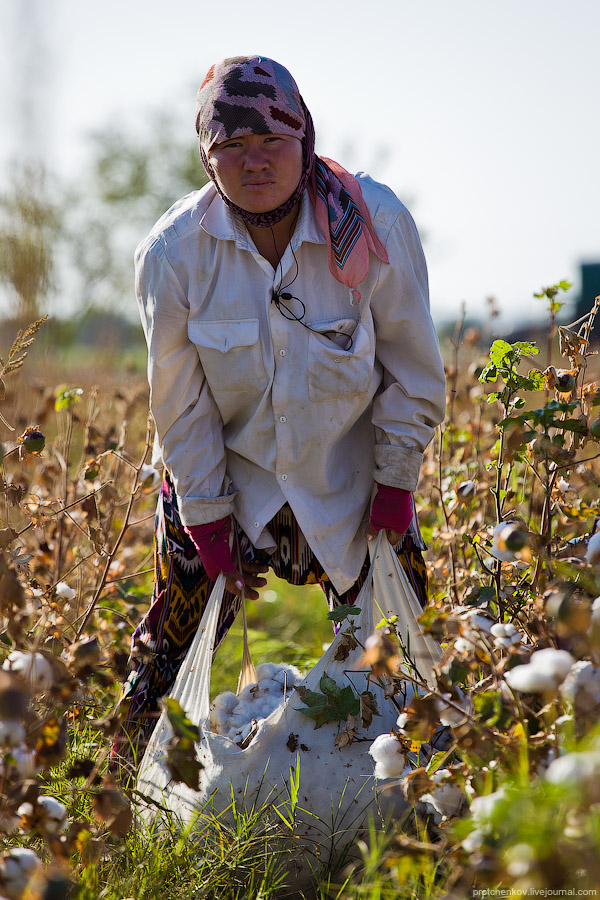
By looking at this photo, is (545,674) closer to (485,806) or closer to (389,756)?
(485,806)

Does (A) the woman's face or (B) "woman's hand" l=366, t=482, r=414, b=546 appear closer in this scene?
Result: (A) the woman's face

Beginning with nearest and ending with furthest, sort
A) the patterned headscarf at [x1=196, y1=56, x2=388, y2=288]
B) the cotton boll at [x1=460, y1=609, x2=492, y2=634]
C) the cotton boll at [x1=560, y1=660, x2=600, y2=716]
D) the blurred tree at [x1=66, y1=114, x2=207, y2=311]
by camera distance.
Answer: the cotton boll at [x1=560, y1=660, x2=600, y2=716] → the cotton boll at [x1=460, y1=609, x2=492, y2=634] → the patterned headscarf at [x1=196, y1=56, x2=388, y2=288] → the blurred tree at [x1=66, y1=114, x2=207, y2=311]

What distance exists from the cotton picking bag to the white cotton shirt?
0.68 feet

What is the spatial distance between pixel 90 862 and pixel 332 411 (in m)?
1.15

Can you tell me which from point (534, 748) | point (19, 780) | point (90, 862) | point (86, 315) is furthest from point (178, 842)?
point (86, 315)

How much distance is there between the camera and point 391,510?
7.17ft

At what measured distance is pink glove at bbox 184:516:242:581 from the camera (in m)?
2.24

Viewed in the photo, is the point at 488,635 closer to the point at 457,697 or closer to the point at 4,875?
the point at 457,697

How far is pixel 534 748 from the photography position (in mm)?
1399

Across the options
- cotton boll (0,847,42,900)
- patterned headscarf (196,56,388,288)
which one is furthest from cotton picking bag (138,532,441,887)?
patterned headscarf (196,56,388,288)

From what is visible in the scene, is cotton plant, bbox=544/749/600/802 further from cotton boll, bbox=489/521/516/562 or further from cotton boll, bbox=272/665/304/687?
cotton boll, bbox=272/665/304/687

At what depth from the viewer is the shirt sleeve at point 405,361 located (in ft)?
6.97

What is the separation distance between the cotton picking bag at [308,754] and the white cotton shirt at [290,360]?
206 mm

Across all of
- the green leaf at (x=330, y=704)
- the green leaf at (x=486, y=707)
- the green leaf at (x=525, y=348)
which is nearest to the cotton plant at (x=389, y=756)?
the green leaf at (x=486, y=707)
